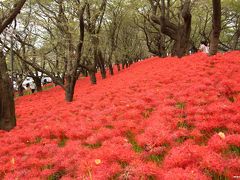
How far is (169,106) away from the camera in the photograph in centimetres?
912

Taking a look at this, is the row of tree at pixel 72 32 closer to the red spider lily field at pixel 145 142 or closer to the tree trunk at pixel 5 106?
the tree trunk at pixel 5 106

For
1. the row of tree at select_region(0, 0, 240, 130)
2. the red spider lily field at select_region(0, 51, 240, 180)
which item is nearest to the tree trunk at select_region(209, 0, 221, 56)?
the row of tree at select_region(0, 0, 240, 130)

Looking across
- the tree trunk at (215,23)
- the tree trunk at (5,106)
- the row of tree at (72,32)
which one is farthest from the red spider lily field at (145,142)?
the tree trunk at (215,23)

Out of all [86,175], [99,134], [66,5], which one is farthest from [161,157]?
[66,5]

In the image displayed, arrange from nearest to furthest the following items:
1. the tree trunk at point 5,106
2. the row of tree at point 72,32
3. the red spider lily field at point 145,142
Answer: the red spider lily field at point 145,142 → the tree trunk at point 5,106 → the row of tree at point 72,32

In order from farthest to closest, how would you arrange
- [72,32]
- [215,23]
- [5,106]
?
[72,32] < [215,23] < [5,106]

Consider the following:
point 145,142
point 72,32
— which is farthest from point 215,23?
point 145,142

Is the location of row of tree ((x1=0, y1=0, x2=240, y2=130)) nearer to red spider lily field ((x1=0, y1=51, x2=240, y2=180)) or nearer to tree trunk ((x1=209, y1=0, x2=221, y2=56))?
tree trunk ((x1=209, y1=0, x2=221, y2=56))

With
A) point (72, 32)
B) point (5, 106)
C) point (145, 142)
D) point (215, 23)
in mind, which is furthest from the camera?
point (72, 32)

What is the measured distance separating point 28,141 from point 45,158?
2.17m

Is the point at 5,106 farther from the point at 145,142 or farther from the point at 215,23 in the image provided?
the point at 215,23

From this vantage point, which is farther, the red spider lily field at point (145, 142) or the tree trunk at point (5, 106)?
the tree trunk at point (5, 106)

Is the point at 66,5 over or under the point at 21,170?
over

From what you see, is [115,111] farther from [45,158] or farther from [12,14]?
[12,14]
